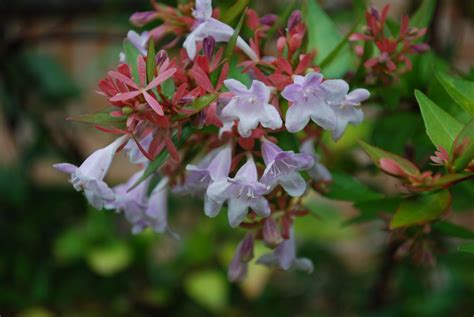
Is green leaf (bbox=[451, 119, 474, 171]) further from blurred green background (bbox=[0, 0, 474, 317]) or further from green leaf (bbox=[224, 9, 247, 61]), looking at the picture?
blurred green background (bbox=[0, 0, 474, 317])

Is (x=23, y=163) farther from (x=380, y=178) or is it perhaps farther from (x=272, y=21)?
(x=272, y=21)

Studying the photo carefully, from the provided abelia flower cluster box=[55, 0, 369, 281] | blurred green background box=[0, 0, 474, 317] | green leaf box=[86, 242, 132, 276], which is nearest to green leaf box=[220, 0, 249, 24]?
abelia flower cluster box=[55, 0, 369, 281]

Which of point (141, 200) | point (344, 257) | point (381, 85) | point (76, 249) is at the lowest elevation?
point (344, 257)

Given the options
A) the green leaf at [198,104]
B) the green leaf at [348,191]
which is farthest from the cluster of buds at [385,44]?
the green leaf at [198,104]

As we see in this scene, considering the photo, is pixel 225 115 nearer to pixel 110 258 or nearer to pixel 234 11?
pixel 234 11

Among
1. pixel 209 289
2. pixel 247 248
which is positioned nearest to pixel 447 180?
pixel 247 248

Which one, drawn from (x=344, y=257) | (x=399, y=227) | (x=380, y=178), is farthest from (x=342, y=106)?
(x=344, y=257)
